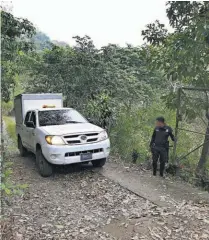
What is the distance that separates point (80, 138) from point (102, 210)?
2.35 m

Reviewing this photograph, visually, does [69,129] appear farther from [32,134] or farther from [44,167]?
[32,134]

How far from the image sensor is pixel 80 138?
25.0 ft

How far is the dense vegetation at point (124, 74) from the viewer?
777 cm

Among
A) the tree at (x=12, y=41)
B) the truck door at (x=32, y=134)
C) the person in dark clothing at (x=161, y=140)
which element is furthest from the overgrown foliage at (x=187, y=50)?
the tree at (x=12, y=41)

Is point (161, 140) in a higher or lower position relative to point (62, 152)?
higher

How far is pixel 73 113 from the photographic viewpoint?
928cm

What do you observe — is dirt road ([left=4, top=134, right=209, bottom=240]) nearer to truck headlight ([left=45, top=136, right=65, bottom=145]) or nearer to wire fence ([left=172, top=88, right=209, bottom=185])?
truck headlight ([left=45, top=136, right=65, bottom=145])

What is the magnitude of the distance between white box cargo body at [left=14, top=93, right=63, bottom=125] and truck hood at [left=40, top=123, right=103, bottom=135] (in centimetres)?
308

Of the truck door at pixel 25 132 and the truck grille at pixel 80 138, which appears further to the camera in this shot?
the truck door at pixel 25 132

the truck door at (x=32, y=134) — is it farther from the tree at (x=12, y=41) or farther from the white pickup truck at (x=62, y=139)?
the tree at (x=12, y=41)

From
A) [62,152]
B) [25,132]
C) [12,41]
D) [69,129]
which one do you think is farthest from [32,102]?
[62,152]

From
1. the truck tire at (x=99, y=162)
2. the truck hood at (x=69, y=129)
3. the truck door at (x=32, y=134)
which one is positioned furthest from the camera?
the truck door at (x=32, y=134)

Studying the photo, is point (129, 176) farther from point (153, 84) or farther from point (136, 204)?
point (153, 84)

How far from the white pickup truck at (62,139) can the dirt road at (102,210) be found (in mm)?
517
